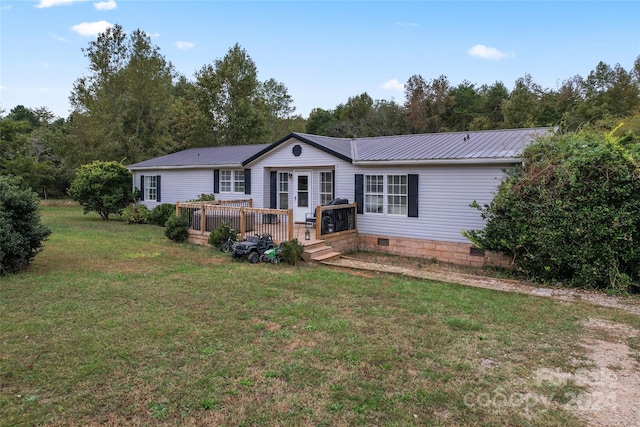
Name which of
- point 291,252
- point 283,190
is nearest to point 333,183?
point 283,190

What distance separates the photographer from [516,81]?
32.1 metres

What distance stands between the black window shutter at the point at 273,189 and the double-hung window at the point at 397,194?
451 cm

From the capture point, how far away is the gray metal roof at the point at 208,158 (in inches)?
618

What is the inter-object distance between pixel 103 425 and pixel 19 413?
0.72m

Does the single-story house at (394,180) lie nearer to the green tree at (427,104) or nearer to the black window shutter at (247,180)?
the black window shutter at (247,180)

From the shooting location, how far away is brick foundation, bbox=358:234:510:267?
393 inches

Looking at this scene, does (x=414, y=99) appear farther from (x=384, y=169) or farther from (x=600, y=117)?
(x=384, y=169)

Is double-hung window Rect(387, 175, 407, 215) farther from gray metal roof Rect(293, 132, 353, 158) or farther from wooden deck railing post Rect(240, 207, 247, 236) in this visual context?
wooden deck railing post Rect(240, 207, 247, 236)

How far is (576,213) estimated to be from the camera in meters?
7.48

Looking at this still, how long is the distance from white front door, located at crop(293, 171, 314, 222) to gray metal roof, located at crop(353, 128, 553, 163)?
2042 mm

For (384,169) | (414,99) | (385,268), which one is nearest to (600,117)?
(414,99)

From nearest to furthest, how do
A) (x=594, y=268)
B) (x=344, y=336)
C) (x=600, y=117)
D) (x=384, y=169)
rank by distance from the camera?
(x=344, y=336)
(x=594, y=268)
(x=384, y=169)
(x=600, y=117)

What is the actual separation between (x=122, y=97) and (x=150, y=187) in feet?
32.1

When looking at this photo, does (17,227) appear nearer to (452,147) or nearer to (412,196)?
(412,196)
